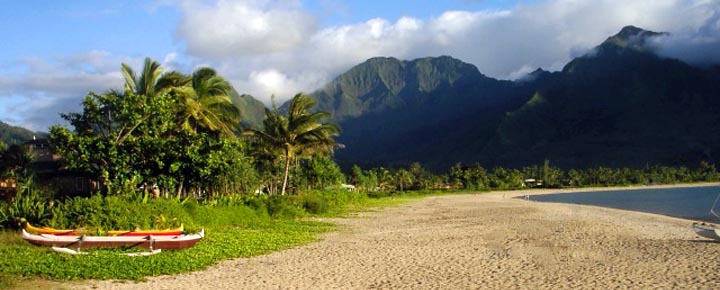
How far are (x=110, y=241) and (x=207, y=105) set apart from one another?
12.6m

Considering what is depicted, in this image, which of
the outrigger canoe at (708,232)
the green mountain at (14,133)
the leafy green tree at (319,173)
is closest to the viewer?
the outrigger canoe at (708,232)

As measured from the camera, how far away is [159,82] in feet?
72.7

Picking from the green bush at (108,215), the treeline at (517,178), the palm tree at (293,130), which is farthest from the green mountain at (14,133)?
the green bush at (108,215)

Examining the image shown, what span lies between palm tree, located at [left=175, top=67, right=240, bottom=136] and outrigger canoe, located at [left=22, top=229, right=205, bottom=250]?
31.1 ft

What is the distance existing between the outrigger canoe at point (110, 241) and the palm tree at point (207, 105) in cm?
949

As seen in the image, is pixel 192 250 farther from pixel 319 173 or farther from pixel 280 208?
pixel 319 173

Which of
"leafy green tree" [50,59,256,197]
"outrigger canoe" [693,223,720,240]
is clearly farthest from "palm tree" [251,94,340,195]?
"outrigger canoe" [693,223,720,240]

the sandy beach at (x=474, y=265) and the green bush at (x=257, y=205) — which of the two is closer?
the sandy beach at (x=474, y=265)

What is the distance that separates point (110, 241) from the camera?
12188mm

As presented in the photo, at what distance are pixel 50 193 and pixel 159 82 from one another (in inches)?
223

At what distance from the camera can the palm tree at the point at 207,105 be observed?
2189 cm

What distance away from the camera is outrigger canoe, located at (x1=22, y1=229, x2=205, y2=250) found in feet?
39.1

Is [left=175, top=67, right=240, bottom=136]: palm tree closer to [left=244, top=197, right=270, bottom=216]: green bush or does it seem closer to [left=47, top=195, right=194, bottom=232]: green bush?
[left=244, top=197, right=270, bottom=216]: green bush

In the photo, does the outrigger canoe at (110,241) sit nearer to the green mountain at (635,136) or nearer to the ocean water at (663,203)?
the ocean water at (663,203)
